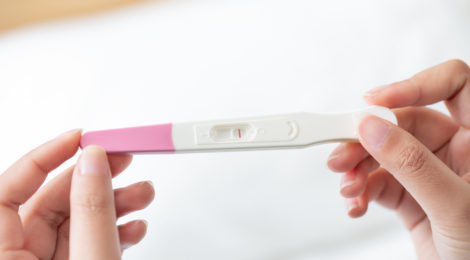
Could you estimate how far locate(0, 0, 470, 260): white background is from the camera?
118cm

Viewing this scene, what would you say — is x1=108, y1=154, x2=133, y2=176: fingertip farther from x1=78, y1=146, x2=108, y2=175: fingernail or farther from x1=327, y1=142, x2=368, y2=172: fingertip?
x1=327, y1=142, x2=368, y2=172: fingertip

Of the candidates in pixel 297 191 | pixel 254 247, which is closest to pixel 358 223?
pixel 297 191

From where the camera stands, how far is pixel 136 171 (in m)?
1.22

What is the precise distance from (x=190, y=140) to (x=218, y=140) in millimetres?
53

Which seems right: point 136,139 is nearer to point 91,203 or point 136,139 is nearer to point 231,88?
point 91,203

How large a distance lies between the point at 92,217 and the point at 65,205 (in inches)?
10.2

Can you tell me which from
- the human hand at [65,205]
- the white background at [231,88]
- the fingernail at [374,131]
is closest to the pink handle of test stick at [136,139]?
the human hand at [65,205]

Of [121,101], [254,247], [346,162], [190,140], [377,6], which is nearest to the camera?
[190,140]

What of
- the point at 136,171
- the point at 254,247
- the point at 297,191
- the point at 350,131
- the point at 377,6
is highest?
the point at 377,6

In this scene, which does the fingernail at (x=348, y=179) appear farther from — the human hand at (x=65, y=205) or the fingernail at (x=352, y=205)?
the human hand at (x=65, y=205)

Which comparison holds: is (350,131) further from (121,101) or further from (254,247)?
(121,101)

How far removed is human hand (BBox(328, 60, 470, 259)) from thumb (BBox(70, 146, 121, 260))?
0.44 m

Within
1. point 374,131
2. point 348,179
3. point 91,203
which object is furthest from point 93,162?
point 348,179

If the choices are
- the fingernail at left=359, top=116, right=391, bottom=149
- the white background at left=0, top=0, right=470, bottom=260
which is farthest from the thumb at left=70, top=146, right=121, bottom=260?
the white background at left=0, top=0, right=470, bottom=260
